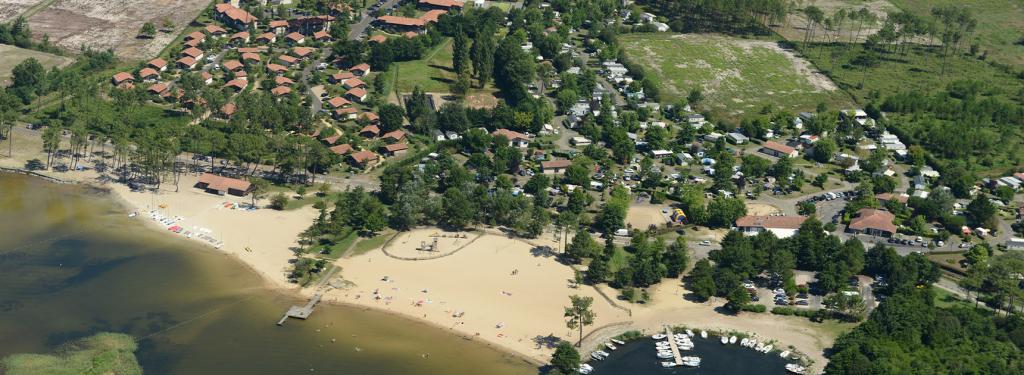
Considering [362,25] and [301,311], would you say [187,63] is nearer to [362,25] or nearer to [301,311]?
[362,25]

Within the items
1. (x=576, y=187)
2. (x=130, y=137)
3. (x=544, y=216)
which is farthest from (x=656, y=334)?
(x=130, y=137)

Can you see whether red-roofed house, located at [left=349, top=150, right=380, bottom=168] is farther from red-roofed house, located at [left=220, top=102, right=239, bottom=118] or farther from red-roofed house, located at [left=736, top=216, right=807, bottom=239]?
red-roofed house, located at [left=736, top=216, right=807, bottom=239]

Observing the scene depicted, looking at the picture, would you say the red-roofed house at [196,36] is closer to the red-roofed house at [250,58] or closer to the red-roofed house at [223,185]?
the red-roofed house at [250,58]

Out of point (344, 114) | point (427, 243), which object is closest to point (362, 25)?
point (344, 114)

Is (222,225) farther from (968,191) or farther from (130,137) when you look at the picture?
(968,191)

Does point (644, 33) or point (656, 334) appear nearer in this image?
point (656, 334)

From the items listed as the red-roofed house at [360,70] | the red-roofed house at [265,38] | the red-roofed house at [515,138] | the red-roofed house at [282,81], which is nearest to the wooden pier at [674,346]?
the red-roofed house at [515,138]
